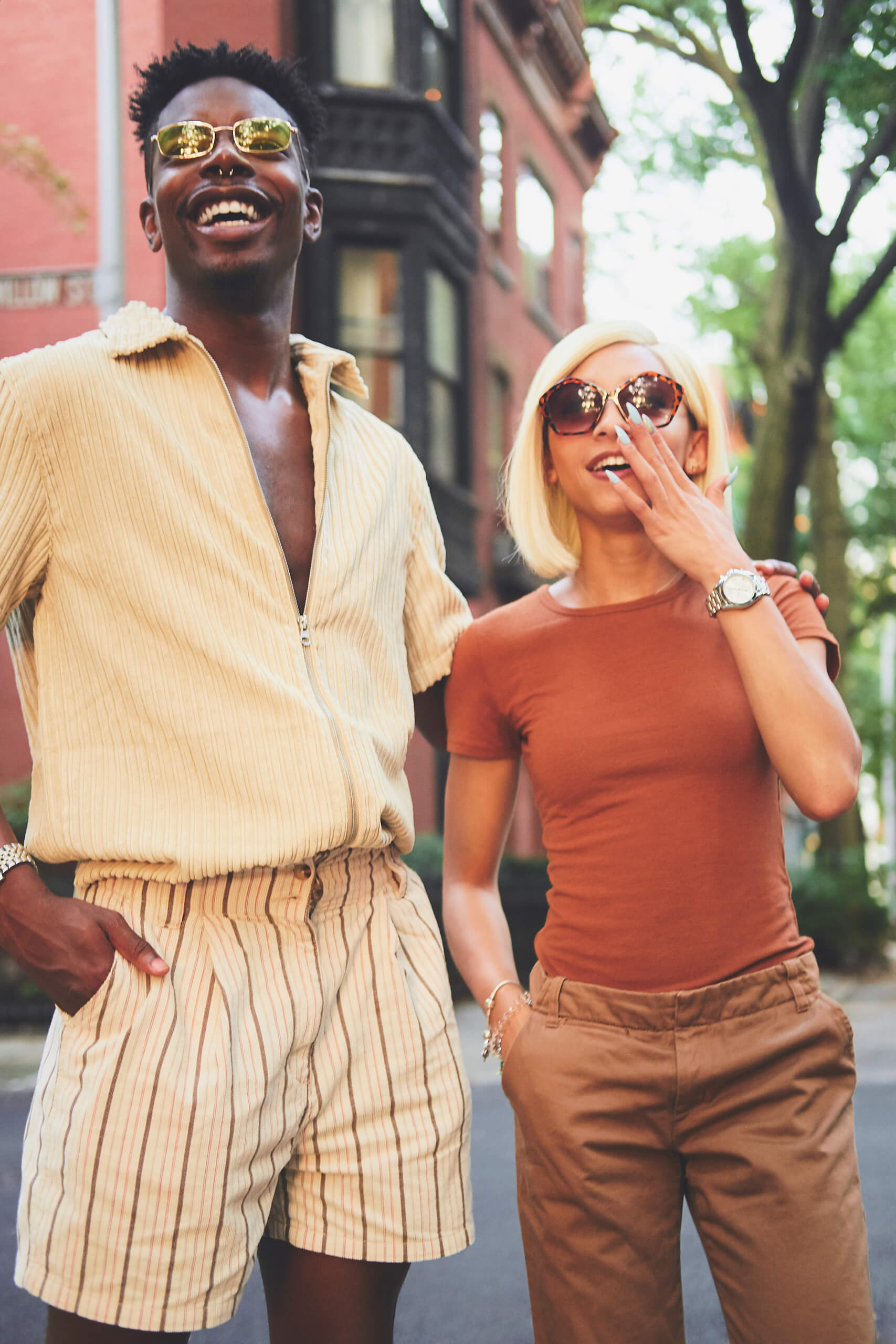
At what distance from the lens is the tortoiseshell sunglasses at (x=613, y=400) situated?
2602mm

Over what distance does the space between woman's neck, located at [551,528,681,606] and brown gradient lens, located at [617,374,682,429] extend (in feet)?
0.75

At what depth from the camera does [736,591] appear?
2.35 metres

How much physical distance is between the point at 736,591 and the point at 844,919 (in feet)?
39.4

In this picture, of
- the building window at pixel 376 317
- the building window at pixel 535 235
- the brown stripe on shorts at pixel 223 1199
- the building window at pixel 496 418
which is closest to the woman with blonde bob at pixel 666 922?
the brown stripe on shorts at pixel 223 1199

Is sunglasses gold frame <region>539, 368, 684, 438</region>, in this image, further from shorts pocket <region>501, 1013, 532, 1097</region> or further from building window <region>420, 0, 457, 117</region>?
building window <region>420, 0, 457, 117</region>

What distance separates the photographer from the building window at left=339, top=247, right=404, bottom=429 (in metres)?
13.9

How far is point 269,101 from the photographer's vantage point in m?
2.66

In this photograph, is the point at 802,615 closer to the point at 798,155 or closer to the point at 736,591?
the point at 736,591

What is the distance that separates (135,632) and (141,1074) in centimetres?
72

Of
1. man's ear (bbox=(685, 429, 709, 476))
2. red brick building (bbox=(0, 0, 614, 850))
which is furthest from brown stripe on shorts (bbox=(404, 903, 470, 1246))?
red brick building (bbox=(0, 0, 614, 850))

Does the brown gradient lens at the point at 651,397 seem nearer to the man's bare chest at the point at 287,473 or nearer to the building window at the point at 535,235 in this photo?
the man's bare chest at the point at 287,473

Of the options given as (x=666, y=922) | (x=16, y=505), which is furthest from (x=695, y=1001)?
(x=16, y=505)

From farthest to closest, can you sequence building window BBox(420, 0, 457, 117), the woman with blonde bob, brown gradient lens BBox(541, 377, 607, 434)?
building window BBox(420, 0, 457, 117) < brown gradient lens BBox(541, 377, 607, 434) < the woman with blonde bob

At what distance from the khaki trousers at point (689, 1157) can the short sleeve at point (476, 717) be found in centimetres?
55
